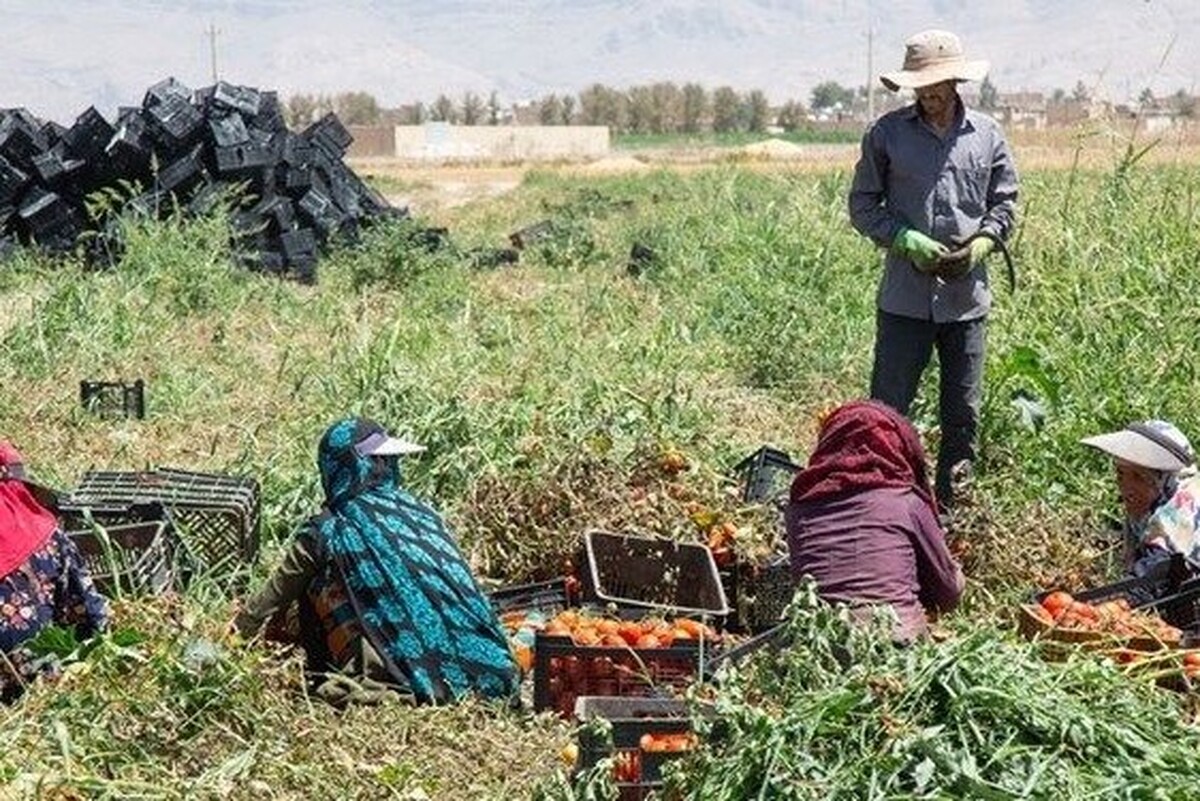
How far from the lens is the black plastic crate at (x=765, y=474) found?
6684mm

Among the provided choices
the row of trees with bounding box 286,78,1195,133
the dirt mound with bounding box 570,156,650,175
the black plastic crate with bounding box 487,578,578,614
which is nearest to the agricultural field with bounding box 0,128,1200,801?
the black plastic crate with bounding box 487,578,578,614

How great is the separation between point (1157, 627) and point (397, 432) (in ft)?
11.8

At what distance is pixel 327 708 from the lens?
4926 millimetres

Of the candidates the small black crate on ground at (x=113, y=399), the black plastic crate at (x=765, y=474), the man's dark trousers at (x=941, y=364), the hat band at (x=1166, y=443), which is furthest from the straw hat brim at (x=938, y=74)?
the small black crate on ground at (x=113, y=399)

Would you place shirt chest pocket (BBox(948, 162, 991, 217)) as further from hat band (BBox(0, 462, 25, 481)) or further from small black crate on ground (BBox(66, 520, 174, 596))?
hat band (BBox(0, 462, 25, 481))

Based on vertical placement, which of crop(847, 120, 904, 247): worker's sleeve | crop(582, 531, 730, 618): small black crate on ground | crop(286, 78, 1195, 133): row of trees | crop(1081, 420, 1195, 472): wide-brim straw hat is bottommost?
crop(286, 78, 1195, 133): row of trees

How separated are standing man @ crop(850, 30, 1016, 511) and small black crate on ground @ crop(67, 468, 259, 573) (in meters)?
2.38

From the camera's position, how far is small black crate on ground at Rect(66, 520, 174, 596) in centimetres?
562

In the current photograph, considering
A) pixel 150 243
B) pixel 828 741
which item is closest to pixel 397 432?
pixel 828 741

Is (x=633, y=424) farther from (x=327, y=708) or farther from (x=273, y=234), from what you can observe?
(x=273, y=234)

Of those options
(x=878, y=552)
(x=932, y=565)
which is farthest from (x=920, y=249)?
(x=878, y=552)

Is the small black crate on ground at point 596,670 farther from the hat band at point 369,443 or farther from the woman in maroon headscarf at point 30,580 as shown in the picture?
the woman in maroon headscarf at point 30,580

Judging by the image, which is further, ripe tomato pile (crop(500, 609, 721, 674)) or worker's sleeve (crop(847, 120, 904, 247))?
worker's sleeve (crop(847, 120, 904, 247))

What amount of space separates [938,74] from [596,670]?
278 cm
